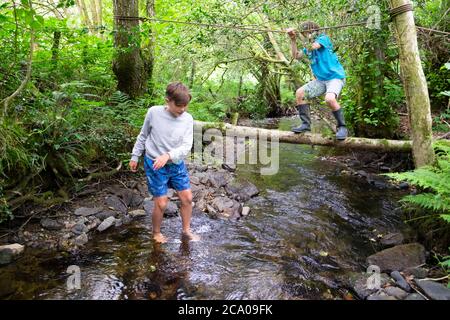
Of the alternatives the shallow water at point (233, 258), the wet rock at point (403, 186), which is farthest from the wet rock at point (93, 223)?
the wet rock at point (403, 186)

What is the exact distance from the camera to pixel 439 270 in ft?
11.7

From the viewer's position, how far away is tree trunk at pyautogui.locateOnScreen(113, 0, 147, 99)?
5861mm

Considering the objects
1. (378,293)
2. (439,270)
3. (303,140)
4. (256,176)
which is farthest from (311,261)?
(256,176)

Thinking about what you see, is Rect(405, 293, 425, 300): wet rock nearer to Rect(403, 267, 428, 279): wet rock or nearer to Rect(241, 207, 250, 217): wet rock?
Rect(403, 267, 428, 279): wet rock

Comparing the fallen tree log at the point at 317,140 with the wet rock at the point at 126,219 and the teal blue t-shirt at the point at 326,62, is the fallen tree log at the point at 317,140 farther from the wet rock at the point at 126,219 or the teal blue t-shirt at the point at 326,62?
the wet rock at the point at 126,219

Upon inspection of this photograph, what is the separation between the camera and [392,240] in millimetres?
4395

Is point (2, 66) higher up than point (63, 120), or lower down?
higher up

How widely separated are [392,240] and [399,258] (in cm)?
67

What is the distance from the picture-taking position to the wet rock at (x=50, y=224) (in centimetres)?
425

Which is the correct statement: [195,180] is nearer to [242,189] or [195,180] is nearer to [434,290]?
[242,189]

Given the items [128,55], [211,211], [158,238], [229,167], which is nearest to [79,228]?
[158,238]

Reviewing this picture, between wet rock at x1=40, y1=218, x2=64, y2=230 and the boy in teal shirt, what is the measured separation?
3.89 m

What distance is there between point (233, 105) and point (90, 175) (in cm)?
1097

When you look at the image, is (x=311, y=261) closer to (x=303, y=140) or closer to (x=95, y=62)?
(x=303, y=140)
